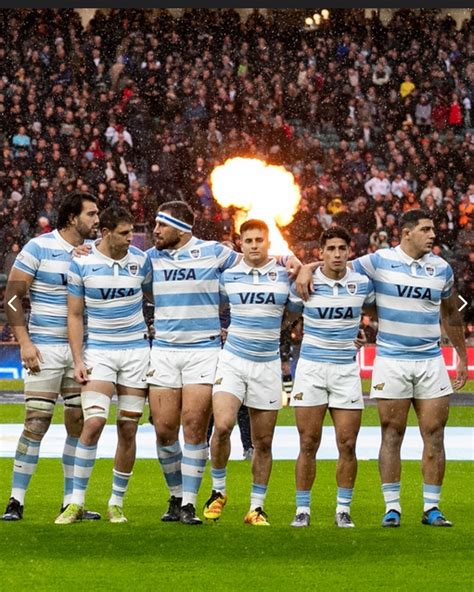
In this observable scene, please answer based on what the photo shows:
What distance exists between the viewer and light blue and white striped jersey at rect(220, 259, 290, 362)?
9836mm

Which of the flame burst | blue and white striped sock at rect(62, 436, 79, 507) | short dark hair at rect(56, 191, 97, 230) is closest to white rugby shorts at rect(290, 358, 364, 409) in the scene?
blue and white striped sock at rect(62, 436, 79, 507)

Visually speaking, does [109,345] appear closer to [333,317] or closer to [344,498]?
[333,317]

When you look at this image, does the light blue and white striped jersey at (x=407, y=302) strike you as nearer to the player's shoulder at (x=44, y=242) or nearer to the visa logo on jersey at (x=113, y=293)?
the visa logo on jersey at (x=113, y=293)

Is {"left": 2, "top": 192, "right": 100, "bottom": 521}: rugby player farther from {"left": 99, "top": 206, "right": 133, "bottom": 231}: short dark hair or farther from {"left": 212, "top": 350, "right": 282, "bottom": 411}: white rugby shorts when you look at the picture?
{"left": 212, "top": 350, "right": 282, "bottom": 411}: white rugby shorts

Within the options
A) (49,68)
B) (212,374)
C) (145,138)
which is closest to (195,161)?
(145,138)

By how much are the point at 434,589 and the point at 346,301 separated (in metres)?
2.70

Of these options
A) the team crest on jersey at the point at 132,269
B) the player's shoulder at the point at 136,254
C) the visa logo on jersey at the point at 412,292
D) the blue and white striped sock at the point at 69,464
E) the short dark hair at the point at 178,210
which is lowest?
the blue and white striped sock at the point at 69,464

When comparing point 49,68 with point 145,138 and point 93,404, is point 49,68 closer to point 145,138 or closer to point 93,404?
point 145,138

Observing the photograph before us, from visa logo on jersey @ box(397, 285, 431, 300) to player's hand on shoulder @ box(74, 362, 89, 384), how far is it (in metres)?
2.16

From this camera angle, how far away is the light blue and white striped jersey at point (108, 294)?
985 centimetres

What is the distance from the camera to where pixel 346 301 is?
977cm

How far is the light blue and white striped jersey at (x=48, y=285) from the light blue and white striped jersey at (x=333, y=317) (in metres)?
1.67

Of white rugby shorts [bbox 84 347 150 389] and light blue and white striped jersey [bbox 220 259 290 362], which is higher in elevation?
light blue and white striped jersey [bbox 220 259 290 362]

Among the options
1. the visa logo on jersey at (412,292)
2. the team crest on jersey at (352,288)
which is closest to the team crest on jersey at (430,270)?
the visa logo on jersey at (412,292)
